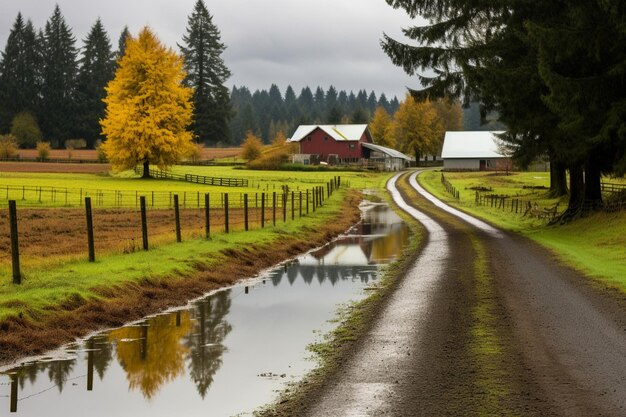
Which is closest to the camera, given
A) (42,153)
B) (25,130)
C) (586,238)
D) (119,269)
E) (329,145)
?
(119,269)

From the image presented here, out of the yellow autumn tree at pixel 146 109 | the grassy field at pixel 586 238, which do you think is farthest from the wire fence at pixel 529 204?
the yellow autumn tree at pixel 146 109

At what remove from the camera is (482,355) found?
428 inches

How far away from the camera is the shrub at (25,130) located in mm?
126062

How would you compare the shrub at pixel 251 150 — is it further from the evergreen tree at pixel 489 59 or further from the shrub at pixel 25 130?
the evergreen tree at pixel 489 59

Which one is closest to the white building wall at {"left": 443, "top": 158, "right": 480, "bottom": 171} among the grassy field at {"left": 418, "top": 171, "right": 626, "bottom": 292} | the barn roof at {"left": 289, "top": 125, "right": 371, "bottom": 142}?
the barn roof at {"left": 289, "top": 125, "right": 371, "bottom": 142}

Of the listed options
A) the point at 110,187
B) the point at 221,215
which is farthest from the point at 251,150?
the point at 221,215

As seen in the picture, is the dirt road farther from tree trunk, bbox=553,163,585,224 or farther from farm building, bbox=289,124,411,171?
farm building, bbox=289,124,411,171

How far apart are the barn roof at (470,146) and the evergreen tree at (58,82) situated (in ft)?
223

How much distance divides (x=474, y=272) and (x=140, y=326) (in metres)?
→ 9.50

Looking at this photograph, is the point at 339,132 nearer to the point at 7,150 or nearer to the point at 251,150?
the point at 251,150

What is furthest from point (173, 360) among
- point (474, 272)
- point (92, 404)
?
point (474, 272)

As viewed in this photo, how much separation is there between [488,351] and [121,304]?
27.1 ft

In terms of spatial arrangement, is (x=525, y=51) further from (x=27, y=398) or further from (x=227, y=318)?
(x=27, y=398)

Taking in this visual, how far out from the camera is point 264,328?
1448cm
